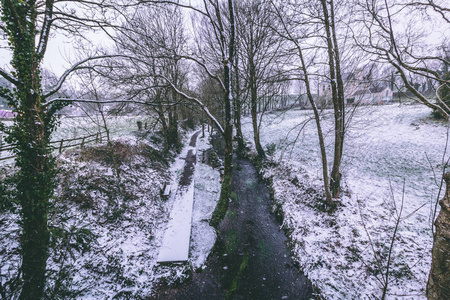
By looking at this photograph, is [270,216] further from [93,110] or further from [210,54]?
[210,54]

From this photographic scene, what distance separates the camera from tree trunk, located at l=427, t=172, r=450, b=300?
5.56 ft

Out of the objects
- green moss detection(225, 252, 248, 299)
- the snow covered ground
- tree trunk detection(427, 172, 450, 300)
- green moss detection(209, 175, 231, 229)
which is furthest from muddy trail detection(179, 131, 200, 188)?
tree trunk detection(427, 172, 450, 300)

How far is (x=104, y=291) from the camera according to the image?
408 cm

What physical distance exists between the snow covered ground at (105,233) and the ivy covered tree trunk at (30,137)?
38 cm

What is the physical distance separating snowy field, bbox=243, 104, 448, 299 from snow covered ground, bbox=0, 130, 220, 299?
129 inches

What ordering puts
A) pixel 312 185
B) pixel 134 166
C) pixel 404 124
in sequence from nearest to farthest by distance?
pixel 312 185, pixel 134 166, pixel 404 124

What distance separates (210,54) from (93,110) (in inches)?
342

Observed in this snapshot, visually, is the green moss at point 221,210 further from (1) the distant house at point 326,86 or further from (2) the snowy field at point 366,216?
(1) the distant house at point 326,86

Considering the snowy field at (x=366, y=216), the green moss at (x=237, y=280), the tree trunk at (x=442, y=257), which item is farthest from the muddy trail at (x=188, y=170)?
the tree trunk at (x=442, y=257)

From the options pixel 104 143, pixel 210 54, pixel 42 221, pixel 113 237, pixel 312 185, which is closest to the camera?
pixel 42 221

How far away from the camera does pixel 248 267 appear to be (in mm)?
4941

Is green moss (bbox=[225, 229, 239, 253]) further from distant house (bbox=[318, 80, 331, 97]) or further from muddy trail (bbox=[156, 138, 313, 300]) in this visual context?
distant house (bbox=[318, 80, 331, 97])

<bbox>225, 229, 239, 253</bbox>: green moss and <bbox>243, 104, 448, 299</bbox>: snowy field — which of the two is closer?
<bbox>243, 104, 448, 299</bbox>: snowy field

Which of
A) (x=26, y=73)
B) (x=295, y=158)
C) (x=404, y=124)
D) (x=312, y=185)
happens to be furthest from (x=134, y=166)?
(x=404, y=124)
